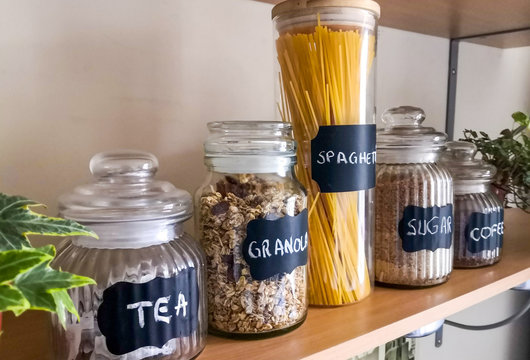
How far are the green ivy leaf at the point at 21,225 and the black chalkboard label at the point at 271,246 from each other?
17cm

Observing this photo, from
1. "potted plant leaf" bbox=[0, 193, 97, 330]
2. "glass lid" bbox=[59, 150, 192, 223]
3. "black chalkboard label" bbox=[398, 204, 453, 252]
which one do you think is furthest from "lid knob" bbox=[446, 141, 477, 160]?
"potted plant leaf" bbox=[0, 193, 97, 330]

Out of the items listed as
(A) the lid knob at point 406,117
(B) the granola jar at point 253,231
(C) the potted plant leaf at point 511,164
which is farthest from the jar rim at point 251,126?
(C) the potted plant leaf at point 511,164

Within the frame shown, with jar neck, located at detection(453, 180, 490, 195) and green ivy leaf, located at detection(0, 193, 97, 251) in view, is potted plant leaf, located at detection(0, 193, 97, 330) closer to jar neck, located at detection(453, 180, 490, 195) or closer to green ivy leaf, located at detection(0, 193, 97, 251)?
green ivy leaf, located at detection(0, 193, 97, 251)

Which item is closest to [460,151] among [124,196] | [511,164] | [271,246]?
[511,164]

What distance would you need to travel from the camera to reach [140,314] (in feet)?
1.19

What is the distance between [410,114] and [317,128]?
0.18 meters

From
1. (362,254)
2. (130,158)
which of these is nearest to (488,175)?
(362,254)

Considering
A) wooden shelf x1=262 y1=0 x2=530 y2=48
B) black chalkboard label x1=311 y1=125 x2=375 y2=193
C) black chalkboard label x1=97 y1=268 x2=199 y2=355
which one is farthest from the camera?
wooden shelf x1=262 y1=0 x2=530 y2=48

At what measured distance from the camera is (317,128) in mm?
499

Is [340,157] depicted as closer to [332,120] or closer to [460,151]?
[332,120]

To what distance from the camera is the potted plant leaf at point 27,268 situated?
237mm

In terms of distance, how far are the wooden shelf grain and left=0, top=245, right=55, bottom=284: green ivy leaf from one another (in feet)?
0.58

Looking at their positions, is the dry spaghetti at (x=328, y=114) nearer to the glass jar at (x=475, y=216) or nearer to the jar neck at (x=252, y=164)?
the jar neck at (x=252, y=164)

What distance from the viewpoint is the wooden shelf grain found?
420 millimetres
